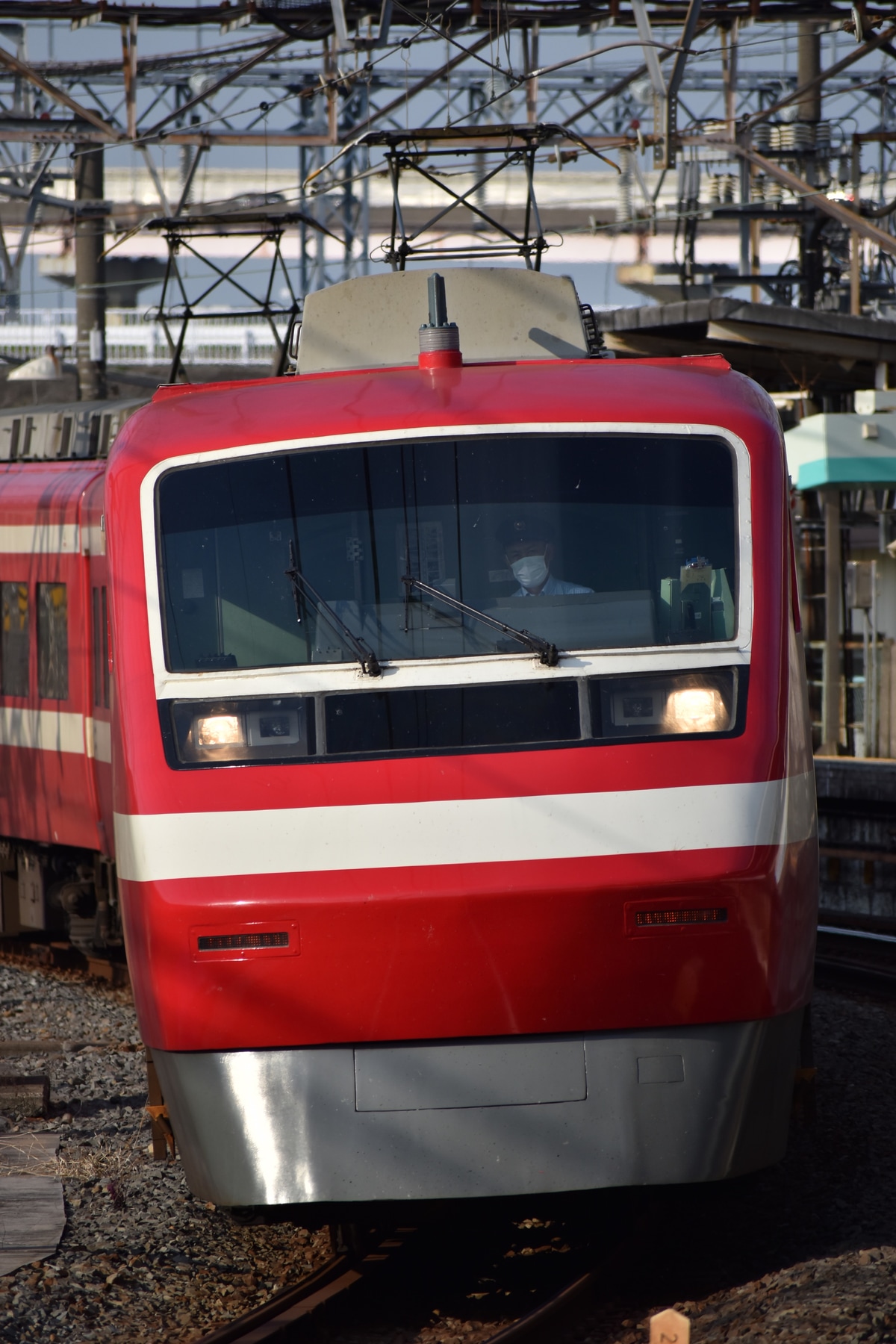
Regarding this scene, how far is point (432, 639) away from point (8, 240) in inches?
1806

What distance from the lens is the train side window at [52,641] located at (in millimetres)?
11180

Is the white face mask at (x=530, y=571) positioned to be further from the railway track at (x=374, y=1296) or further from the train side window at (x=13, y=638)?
the train side window at (x=13, y=638)

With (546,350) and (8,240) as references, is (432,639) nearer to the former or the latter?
(546,350)

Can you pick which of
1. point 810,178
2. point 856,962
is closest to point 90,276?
point 810,178

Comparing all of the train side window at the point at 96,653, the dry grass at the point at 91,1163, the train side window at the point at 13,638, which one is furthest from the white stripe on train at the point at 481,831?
the train side window at the point at 13,638

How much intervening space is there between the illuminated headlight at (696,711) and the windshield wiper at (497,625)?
1.20ft

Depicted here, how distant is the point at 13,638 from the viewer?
40.1 feet

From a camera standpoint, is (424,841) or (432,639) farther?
(432,639)

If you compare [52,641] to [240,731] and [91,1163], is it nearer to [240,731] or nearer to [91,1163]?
[91,1163]

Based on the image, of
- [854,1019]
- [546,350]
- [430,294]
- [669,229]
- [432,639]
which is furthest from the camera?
[669,229]

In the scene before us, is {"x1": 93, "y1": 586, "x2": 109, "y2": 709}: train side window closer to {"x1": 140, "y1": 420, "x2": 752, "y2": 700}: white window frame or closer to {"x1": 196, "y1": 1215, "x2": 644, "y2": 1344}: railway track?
{"x1": 140, "y1": 420, "x2": 752, "y2": 700}: white window frame

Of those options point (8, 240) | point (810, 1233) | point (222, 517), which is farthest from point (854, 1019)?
point (8, 240)

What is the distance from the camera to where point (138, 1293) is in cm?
545

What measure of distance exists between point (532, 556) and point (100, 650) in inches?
218
